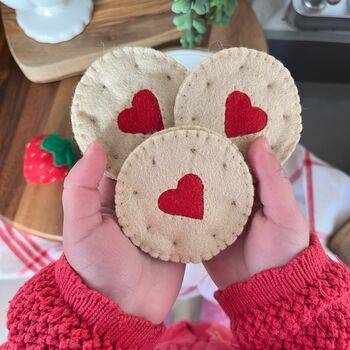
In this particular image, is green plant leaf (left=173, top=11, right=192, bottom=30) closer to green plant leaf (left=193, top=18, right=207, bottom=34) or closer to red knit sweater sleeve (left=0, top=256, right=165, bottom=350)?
green plant leaf (left=193, top=18, right=207, bottom=34)

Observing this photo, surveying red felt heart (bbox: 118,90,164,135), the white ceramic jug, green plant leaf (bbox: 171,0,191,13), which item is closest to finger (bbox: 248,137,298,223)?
red felt heart (bbox: 118,90,164,135)

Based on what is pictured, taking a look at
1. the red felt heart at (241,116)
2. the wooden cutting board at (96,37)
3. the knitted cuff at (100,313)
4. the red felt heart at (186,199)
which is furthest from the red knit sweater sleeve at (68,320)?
the wooden cutting board at (96,37)

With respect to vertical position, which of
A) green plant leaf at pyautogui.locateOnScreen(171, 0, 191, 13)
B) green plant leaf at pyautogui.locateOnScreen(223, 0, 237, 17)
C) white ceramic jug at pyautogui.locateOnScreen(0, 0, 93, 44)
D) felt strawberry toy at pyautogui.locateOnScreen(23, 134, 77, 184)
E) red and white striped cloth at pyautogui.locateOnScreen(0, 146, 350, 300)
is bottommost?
red and white striped cloth at pyautogui.locateOnScreen(0, 146, 350, 300)

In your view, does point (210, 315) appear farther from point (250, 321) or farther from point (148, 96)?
point (148, 96)

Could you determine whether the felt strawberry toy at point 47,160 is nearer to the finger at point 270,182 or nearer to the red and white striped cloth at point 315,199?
the red and white striped cloth at point 315,199

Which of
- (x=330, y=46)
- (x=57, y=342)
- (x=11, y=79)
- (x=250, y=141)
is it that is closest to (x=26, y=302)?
(x=57, y=342)

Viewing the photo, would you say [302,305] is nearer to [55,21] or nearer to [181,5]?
[181,5]

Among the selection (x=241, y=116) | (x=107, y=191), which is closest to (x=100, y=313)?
(x=107, y=191)
